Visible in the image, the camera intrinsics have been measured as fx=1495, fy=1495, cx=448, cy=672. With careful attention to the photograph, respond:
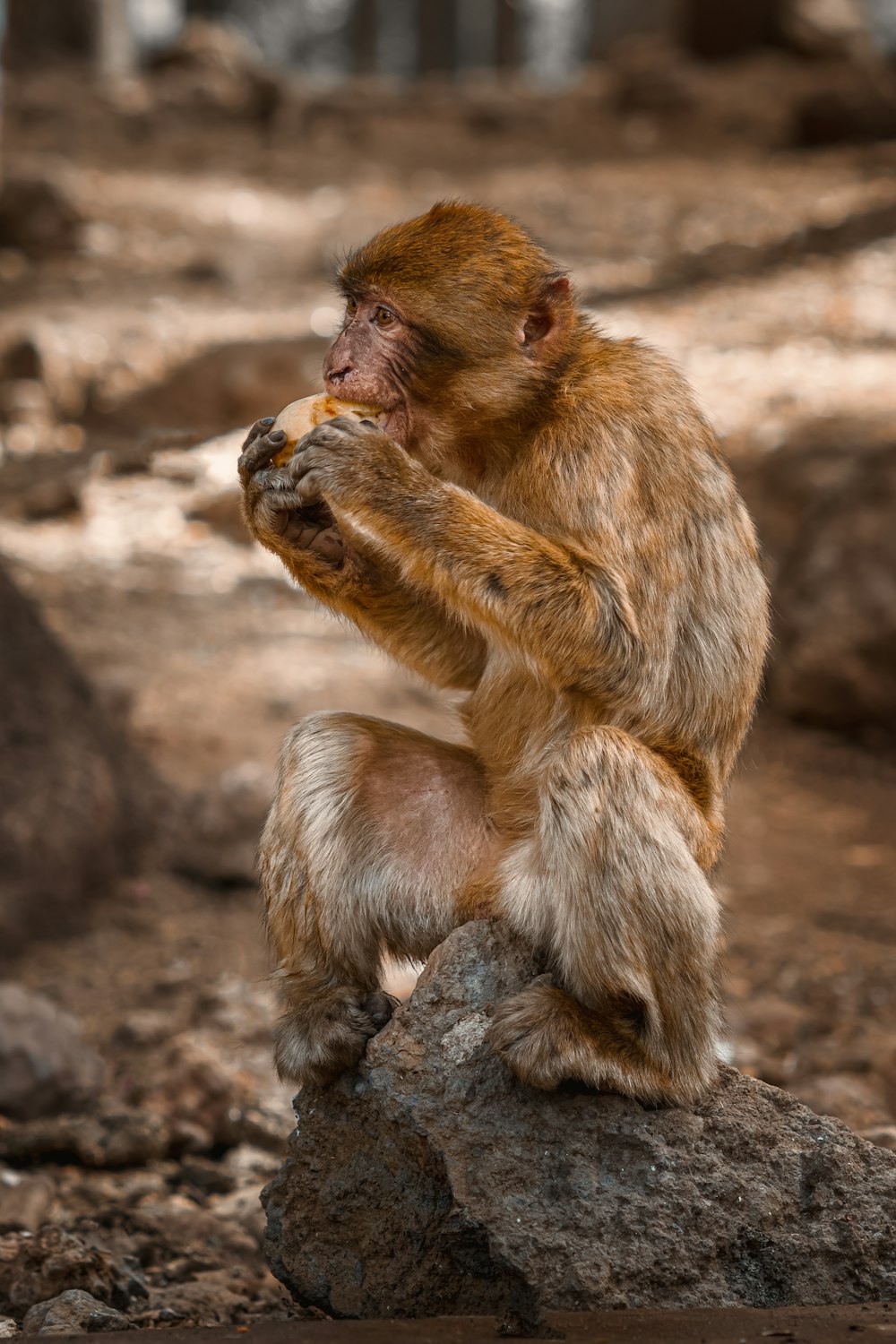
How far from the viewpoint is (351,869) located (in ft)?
12.1

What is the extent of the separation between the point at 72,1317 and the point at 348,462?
6.73 feet

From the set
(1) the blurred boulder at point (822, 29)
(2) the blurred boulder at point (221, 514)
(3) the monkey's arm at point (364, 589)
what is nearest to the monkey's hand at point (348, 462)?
(3) the monkey's arm at point (364, 589)

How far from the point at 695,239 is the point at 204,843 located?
9.18 meters

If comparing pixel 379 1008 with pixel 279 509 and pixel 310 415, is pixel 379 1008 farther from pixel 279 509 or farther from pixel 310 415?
pixel 310 415

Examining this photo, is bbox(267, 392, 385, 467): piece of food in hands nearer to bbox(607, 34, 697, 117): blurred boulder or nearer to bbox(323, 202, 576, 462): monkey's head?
bbox(323, 202, 576, 462): monkey's head

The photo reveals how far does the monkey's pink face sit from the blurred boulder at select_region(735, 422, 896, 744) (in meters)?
4.87

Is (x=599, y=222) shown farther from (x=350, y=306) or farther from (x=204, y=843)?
(x=350, y=306)

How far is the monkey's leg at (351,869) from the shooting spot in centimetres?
365

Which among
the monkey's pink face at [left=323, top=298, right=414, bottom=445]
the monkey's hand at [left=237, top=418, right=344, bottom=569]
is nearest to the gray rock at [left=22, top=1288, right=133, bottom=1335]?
the monkey's hand at [left=237, top=418, right=344, bottom=569]

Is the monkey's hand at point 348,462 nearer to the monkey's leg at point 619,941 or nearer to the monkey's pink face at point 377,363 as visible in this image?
the monkey's pink face at point 377,363

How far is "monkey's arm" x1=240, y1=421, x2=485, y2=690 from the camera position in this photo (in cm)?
393

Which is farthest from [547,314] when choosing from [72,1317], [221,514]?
[221,514]

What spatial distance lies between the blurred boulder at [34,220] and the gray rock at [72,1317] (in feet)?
37.2

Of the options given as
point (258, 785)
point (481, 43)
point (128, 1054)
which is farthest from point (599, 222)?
point (481, 43)
